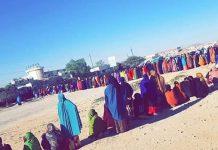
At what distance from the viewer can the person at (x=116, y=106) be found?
9742 millimetres

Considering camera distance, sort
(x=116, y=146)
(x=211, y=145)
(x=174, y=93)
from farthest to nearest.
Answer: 1. (x=174, y=93)
2. (x=116, y=146)
3. (x=211, y=145)

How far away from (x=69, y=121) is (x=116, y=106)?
1.34 meters

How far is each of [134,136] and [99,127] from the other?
4.16 feet

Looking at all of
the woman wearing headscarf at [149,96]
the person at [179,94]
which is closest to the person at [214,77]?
the person at [179,94]

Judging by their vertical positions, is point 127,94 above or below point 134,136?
above

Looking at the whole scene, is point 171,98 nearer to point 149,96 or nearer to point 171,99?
point 171,99

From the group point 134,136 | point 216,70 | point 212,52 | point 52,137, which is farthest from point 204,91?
point 212,52

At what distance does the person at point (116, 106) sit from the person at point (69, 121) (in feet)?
3.18

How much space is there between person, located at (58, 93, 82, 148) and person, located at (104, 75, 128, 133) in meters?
0.97

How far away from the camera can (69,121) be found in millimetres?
9586

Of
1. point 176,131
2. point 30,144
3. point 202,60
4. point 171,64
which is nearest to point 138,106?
point 176,131

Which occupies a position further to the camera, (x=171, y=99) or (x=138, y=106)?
(x=171, y=99)

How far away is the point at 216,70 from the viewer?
13719 mm

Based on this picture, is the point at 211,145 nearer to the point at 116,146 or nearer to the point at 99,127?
the point at 116,146
